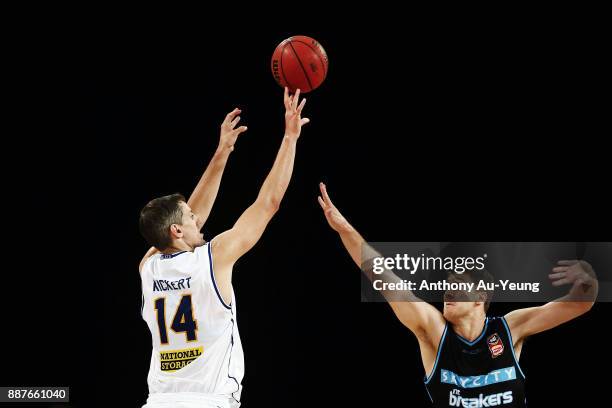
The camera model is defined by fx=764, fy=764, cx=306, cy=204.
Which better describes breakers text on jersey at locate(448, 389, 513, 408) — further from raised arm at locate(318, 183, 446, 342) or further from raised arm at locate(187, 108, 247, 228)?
raised arm at locate(187, 108, 247, 228)

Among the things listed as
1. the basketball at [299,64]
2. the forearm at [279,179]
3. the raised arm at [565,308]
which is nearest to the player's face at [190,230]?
the forearm at [279,179]

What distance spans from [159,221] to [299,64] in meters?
1.29

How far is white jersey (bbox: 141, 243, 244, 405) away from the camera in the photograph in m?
3.48

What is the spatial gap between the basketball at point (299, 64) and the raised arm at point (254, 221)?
1.79 feet

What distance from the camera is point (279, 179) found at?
368 centimetres

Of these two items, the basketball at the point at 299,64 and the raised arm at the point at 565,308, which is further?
the basketball at the point at 299,64

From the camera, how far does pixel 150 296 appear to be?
3.61 m

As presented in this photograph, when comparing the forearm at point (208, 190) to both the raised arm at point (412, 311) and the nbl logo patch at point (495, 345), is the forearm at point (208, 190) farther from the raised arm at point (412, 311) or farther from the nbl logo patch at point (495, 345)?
the nbl logo patch at point (495, 345)

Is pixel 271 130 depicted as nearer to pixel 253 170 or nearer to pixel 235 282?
pixel 253 170

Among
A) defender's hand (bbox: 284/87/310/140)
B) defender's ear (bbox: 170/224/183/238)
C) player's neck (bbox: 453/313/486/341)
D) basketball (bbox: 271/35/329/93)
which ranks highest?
basketball (bbox: 271/35/329/93)

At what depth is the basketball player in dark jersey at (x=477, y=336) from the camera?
3949 millimetres

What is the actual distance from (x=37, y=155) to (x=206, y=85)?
5.24ft

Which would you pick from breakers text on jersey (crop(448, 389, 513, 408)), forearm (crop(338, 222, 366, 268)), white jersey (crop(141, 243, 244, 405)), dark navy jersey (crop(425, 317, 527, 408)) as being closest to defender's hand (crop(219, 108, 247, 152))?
forearm (crop(338, 222, 366, 268))

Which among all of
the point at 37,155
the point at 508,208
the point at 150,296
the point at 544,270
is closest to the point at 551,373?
the point at 544,270
